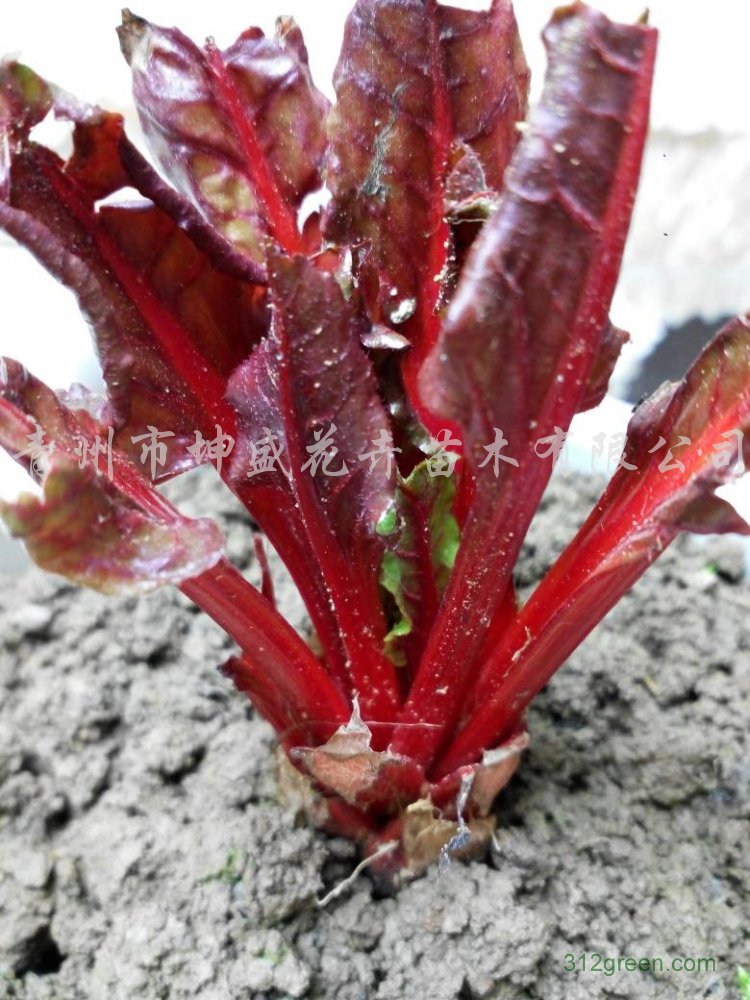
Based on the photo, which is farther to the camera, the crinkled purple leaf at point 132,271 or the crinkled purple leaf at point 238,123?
the crinkled purple leaf at point 238,123

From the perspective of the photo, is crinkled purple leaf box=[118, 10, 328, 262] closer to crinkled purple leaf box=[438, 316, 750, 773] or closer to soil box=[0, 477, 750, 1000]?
crinkled purple leaf box=[438, 316, 750, 773]

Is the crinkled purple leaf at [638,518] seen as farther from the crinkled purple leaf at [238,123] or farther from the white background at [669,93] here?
the white background at [669,93]

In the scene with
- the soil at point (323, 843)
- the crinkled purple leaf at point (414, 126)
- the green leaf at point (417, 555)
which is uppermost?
the crinkled purple leaf at point (414, 126)

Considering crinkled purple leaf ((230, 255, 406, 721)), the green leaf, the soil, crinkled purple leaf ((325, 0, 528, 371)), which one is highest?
crinkled purple leaf ((325, 0, 528, 371))

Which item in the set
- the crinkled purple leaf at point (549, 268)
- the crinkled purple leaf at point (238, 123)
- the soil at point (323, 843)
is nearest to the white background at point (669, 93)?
the soil at point (323, 843)

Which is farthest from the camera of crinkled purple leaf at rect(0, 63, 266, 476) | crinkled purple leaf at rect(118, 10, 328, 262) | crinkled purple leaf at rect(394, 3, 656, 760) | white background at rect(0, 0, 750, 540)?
white background at rect(0, 0, 750, 540)

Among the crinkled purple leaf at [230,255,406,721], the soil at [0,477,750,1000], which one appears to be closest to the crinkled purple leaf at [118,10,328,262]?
the crinkled purple leaf at [230,255,406,721]

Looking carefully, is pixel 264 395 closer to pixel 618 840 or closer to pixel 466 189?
pixel 466 189
